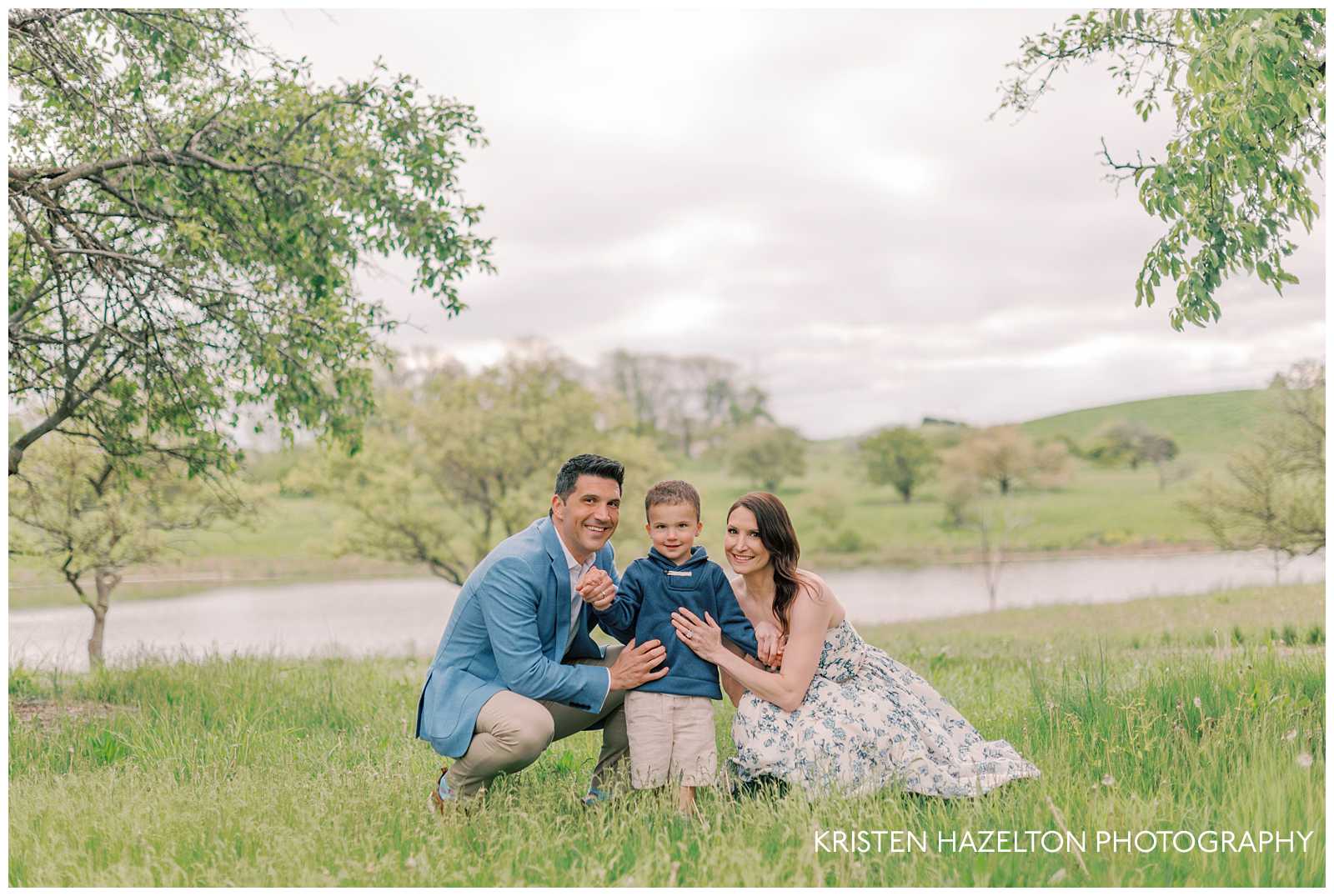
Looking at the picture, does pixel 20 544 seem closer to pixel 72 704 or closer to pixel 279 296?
pixel 72 704

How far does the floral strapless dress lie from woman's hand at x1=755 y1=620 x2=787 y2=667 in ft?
0.63

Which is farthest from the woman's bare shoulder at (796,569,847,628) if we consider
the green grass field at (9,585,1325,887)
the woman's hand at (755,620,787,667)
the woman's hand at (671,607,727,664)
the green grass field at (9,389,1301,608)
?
the green grass field at (9,389,1301,608)

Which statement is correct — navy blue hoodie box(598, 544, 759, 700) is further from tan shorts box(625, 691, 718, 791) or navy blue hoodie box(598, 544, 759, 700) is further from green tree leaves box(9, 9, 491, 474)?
green tree leaves box(9, 9, 491, 474)

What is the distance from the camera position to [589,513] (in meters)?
4.61

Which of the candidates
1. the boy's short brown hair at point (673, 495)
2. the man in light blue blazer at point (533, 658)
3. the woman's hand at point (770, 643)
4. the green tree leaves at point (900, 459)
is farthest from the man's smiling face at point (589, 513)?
the green tree leaves at point (900, 459)

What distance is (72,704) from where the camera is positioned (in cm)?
750

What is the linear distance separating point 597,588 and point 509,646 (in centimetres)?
49

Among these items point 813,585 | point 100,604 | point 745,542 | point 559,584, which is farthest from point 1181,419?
point 559,584

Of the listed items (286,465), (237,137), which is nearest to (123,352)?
(237,137)

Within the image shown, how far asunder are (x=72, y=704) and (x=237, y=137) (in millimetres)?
4508

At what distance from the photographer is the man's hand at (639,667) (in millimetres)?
4480

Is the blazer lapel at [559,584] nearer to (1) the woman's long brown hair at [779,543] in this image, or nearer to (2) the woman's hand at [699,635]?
(2) the woman's hand at [699,635]

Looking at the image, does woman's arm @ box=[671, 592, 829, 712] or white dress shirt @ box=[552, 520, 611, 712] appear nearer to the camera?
woman's arm @ box=[671, 592, 829, 712]

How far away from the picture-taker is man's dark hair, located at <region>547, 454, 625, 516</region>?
4.59m
